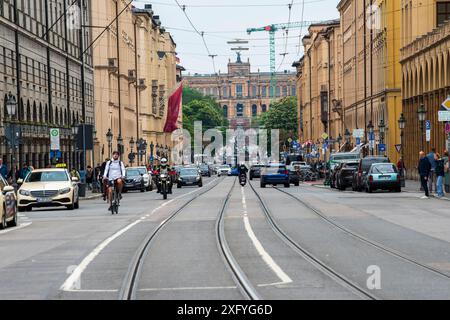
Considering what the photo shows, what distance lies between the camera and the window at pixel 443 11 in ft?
233

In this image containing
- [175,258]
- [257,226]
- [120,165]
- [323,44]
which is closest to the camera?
[175,258]

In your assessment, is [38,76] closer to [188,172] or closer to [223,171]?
[188,172]

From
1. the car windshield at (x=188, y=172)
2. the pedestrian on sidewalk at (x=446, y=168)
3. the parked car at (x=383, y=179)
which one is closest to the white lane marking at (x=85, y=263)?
the pedestrian on sidewalk at (x=446, y=168)

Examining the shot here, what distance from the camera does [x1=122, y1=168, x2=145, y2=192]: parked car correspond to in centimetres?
6343

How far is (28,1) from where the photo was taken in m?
61.1

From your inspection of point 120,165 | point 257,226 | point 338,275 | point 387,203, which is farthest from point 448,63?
point 338,275

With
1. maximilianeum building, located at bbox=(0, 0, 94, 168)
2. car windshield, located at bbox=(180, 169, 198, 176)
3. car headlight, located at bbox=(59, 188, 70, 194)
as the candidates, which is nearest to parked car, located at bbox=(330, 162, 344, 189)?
maximilianeum building, located at bbox=(0, 0, 94, 168)

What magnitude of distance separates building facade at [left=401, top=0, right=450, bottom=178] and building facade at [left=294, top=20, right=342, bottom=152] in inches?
1868

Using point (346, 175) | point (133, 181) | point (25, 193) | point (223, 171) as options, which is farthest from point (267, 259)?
point (223, 171)

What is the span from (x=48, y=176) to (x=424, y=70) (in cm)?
3874

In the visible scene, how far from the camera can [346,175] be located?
191 feet

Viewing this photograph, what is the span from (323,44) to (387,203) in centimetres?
11491

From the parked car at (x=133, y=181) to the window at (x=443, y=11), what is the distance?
21.6 metres
